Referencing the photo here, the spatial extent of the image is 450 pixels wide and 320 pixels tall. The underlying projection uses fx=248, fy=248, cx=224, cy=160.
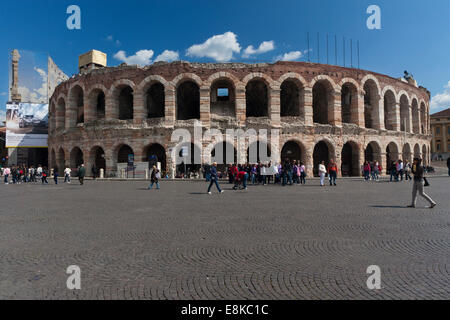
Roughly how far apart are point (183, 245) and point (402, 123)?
106 feet

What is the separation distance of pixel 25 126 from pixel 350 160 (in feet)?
131

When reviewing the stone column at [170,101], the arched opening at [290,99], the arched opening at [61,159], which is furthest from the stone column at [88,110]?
the arched opening at [290,99]

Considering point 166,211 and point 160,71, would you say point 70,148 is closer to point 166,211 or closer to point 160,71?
point 160,71

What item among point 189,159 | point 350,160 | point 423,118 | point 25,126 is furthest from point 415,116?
point 25,126

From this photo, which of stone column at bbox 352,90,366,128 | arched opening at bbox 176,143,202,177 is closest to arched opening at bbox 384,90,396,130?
stone column at bbox 352,90,366,128

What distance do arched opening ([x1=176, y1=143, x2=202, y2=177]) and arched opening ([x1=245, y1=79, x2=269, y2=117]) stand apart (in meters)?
8.22

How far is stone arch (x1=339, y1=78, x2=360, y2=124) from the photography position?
23181mm

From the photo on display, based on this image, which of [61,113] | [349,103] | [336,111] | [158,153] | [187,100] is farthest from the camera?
[61,113]

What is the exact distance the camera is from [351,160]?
24.7 m

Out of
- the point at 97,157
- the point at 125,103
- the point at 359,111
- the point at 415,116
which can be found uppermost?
the point at 125,103

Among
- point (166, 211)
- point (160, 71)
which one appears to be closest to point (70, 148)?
point (160, 71)

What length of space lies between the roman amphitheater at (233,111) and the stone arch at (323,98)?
0.30ft

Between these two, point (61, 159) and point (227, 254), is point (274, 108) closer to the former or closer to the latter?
point (227, 254)
